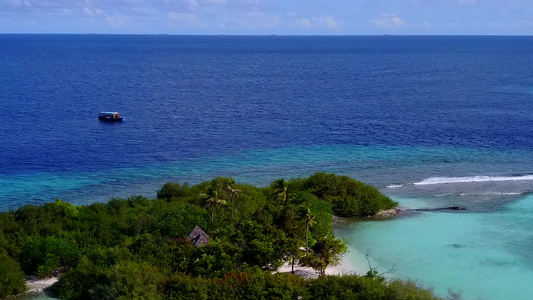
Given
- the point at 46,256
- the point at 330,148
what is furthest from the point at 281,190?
the point at 330,148

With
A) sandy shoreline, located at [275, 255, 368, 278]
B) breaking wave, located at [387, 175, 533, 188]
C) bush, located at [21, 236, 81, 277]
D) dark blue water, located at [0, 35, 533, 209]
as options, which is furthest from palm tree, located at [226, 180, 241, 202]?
breaking wave, located at [387, 175, 533, 188]

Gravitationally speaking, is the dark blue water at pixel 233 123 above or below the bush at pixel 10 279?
above

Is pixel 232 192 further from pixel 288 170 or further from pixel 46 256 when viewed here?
pixel 288 170

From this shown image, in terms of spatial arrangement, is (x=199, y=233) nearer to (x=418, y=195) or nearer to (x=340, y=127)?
(x=418, y=195)

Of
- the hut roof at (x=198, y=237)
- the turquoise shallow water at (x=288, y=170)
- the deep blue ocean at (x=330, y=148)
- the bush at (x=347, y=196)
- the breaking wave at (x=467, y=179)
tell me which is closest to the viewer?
the hut roof at (x=198, y=237)

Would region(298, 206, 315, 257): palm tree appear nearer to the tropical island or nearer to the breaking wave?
the tropical island

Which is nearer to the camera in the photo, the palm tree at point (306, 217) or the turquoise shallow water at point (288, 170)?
the palm tree at point (306, 217)

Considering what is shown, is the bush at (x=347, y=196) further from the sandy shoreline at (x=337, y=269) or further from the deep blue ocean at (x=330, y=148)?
the sandy shoreline at (x=337, y=269)

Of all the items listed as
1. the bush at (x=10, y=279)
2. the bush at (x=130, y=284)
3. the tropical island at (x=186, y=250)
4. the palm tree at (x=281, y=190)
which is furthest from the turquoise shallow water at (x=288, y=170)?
the bush at (x=130, y=284)
